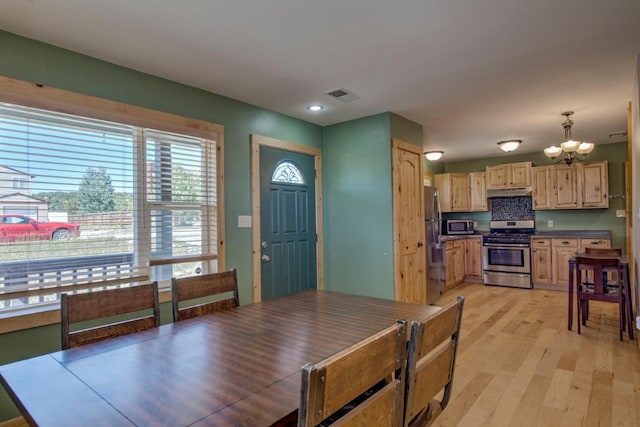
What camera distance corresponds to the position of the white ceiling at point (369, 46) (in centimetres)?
196

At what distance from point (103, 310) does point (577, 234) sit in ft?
21.4

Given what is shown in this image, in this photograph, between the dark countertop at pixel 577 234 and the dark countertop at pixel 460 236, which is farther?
the dark countertop at pixel 460 236

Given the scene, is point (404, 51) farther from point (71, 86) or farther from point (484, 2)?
point (71, 86)

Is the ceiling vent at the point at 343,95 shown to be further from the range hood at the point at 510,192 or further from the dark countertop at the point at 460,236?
the range hood at the point at 510,192

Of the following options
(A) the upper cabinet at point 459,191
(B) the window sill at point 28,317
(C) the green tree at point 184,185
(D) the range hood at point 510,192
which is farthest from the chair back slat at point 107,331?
(D) the range hood at point 510,192

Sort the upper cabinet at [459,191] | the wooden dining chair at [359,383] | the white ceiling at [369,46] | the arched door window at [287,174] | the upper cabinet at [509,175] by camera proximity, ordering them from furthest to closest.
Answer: the upper cabinet at [459,191], the upper cabinet at [509,175], the arched door window at [287,174], the white ceiling at [369,46], the wooden dining chair at [359,383]

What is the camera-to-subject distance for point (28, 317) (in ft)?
7.19

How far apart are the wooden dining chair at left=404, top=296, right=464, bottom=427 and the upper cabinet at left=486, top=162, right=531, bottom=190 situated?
5706 millimetres

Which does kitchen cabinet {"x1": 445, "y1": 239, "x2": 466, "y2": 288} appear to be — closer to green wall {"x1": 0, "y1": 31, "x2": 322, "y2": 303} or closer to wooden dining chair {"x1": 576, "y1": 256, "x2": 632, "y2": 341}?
wooden dining chair {"x1": 576, "y1": 256, "x2": 632, "y2": 341}

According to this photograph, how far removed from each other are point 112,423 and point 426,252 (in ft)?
13.7

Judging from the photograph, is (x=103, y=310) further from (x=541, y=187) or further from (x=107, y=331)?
(x=541, y=187)

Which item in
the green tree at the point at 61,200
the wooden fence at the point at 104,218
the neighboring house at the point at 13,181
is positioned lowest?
the wooden fence at the point at 104,218

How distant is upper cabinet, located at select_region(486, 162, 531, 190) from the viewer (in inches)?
243

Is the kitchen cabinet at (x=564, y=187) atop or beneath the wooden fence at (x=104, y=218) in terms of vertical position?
atop
